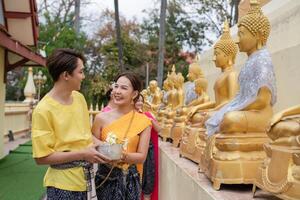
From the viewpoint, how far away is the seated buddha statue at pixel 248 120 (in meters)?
1.98

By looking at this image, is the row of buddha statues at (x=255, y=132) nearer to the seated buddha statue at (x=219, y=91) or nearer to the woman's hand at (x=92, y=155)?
the seated buddha statue at (x=219, y=91)

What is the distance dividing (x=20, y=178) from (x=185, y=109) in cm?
432

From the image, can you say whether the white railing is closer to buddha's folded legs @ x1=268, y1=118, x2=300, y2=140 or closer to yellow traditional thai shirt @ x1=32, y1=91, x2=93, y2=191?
yellow traditional thai shirt @ x1=32, y1=91, x2=93, y2=191

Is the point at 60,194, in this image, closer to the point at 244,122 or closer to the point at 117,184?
the point at 117,184

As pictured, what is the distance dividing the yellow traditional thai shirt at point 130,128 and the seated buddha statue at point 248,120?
0.39 m

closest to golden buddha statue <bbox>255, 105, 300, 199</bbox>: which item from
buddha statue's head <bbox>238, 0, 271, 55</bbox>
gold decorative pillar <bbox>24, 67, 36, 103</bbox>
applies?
buddha statue's head <bbox>238, 0, 271, 55</bbox>

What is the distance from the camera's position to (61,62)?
6.59ft

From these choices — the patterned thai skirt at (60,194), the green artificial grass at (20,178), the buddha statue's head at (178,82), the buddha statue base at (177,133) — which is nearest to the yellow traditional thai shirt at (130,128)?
the patterned thai skirt at (60,194)

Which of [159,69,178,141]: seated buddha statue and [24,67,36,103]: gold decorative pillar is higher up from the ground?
[159,69,178,141]: seated buddha statue

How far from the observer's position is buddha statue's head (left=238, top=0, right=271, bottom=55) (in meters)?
2.16

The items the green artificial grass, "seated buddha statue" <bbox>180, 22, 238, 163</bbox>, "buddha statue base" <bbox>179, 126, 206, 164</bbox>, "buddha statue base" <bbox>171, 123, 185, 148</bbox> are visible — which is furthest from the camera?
the green artificial grass

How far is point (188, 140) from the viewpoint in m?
2.94

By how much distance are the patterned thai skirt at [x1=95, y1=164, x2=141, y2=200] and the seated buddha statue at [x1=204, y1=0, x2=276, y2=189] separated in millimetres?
435

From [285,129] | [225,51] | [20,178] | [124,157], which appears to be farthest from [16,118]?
[285,129]
